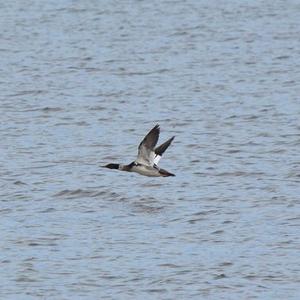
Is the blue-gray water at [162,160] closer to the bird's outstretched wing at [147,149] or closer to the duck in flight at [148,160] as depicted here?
the duck in flight at [148,160]

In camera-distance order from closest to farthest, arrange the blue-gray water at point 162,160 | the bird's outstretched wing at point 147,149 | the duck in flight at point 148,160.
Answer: the blue-gray water at point 162,160 → the bird's outstretched wing at point 147,149 → the duck in flight at point 148,160

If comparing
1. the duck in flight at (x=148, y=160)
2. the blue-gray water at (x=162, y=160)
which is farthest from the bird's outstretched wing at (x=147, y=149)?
the blue-gray water at (x=162, y=160)

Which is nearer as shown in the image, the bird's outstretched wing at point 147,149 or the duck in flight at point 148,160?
the bird's outstretched wing at point 147,149

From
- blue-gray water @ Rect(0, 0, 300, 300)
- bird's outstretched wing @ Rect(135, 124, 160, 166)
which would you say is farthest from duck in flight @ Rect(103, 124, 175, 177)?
blue-gray water @ Rect(0, 0, 300, 300)

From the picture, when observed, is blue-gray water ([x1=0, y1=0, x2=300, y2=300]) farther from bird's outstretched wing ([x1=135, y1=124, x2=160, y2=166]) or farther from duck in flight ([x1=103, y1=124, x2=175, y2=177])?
bird's outstretched wing ([x1=135, y1=124, x2=160, y2=166])

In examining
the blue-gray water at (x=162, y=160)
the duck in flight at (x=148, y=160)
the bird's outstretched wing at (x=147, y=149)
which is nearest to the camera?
the blue-gray water at (x=162, y=160)


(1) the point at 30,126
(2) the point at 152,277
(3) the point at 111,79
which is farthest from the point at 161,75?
(2) the point at 152,277

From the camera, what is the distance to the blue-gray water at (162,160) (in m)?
15.7

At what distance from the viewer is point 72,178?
21.4 m

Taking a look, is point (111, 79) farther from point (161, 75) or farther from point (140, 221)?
point (140, 221)

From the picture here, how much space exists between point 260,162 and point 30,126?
573 centimetres

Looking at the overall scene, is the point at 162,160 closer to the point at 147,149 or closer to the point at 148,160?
the point at 148,160

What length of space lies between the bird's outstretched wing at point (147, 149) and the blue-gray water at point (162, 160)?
769 millimetres

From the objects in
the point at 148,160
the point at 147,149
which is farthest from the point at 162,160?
the point at 147,149
